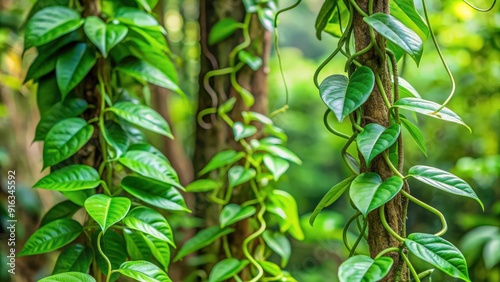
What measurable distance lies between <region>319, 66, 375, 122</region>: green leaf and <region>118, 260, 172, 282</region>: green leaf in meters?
0.28

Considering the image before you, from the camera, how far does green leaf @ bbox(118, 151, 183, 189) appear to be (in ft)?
2.43

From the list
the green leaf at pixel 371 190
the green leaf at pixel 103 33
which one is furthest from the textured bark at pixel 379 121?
the green leaf at pixel 103 33

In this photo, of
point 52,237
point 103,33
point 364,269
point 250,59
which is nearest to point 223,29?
point 250,59

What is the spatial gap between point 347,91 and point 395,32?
0.08 metres

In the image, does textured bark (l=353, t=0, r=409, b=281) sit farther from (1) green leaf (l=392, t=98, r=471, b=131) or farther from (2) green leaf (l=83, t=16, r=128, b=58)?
(2) green leaf (l=83, t=16, r=128, b=58)

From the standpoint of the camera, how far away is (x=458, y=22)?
1806mm

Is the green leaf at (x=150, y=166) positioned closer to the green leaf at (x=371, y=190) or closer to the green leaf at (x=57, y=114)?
the green leaf at (x=57, y=114)

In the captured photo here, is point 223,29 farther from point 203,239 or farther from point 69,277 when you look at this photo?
point 69,277

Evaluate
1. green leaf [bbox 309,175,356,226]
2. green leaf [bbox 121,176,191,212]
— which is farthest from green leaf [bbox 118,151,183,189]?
green leaf [bbox 309,175,356,226]

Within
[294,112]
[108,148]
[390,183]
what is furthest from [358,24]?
[294,112]

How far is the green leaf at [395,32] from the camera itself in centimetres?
55

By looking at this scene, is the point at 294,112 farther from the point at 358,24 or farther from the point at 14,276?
the point at 358,24

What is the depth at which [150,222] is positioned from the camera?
2.31ft

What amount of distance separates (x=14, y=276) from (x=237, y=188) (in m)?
1.05
